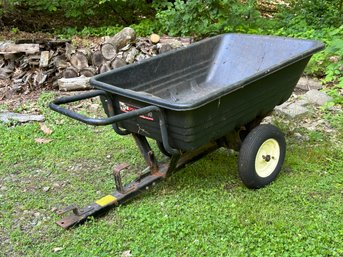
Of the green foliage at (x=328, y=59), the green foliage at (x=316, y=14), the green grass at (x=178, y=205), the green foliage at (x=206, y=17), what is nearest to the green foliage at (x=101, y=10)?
the green foliage at (x=206, y=17)

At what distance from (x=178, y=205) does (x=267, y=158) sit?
805mm

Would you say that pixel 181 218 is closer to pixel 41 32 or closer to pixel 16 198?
pixel 16 198

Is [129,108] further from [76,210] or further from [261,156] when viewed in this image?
[261,156]

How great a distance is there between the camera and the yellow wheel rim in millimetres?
3535

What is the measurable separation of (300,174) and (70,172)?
6.68 ft

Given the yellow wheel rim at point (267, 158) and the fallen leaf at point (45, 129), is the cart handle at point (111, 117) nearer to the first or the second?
the yellow wheel rim at point (267, 158)

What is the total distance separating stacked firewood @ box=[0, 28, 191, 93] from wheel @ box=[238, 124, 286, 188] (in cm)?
308

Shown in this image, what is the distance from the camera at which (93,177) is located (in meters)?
3.94

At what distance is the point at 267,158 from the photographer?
3.53 m

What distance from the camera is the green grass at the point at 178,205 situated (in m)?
2.95

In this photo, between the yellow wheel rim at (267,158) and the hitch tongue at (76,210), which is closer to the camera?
the hitch tongue at (76,210)

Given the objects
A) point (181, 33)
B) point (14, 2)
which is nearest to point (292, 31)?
point (181, 33)

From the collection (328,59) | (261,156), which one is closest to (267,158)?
(261,156)

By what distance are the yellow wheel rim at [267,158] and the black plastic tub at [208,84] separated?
264mm
